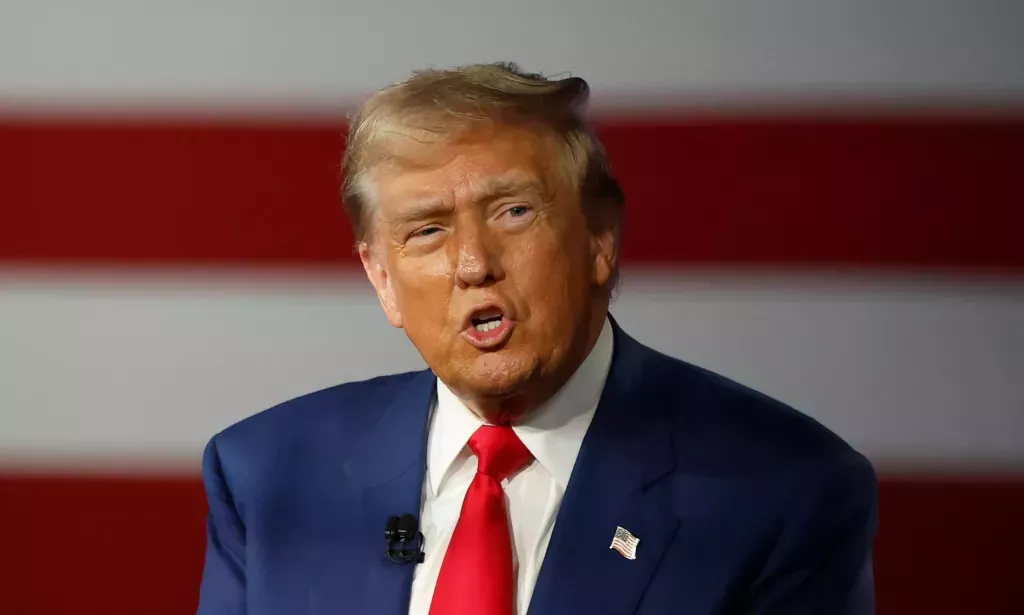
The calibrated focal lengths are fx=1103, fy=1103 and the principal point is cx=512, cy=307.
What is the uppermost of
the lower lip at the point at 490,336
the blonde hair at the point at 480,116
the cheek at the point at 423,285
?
the blonde hair at the point at 480,116

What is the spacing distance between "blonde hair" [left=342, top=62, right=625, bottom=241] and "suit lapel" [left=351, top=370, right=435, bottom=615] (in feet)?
0.93

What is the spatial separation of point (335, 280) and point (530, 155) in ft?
2.40

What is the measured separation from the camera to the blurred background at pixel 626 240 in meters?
1.79

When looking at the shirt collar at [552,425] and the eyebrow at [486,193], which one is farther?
the shirt collar at [552,425]

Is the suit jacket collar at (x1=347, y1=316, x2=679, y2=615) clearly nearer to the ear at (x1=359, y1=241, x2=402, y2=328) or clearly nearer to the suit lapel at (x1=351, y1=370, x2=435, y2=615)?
the suit lapel at (x1=351, y1=370, x2=435, y2=615)

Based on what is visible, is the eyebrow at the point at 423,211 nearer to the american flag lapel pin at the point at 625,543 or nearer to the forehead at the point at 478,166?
the forehead at the point at 478,166

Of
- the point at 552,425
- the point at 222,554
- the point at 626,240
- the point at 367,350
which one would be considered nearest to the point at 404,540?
the point at 552,425

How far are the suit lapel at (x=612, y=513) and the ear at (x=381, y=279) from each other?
290mm

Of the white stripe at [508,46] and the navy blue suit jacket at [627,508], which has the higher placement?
the white stripe at [508,46]

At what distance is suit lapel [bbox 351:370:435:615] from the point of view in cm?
135

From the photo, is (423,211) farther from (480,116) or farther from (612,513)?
(612,513)

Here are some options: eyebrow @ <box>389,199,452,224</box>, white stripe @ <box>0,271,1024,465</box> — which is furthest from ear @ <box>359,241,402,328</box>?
white stripe @ <box>0,271,1024,465</box>

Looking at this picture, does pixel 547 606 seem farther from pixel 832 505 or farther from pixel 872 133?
pixel 872 133

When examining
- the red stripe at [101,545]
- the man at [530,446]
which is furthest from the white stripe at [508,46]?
the red stripe at [101,545]
